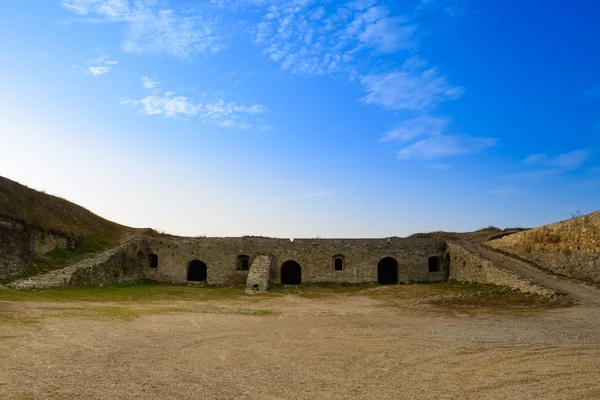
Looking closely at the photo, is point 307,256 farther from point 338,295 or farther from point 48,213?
point 48,213

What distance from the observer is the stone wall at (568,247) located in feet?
52.7

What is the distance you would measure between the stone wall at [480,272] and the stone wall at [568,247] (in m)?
2.27

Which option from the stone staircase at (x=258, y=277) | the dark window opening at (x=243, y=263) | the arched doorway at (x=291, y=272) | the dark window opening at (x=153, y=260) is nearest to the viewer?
the stone staircase at (x=258, y=277)

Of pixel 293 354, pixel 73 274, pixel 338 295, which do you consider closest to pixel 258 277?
pixel 338 295

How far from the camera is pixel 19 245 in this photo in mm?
18781

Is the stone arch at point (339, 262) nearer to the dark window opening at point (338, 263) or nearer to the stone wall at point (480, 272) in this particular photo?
the dark window opening at point (338, 263)

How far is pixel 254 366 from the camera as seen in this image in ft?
20.4

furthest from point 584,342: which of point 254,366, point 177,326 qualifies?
point 177,326

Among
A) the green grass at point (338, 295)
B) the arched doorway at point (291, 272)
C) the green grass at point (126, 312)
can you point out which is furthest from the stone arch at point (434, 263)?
the green grass at point (126, 312)

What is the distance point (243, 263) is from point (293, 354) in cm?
1993

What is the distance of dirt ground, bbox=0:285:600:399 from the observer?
16.5 feet

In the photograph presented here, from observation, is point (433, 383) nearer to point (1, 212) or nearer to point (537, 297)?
point (537, 297)

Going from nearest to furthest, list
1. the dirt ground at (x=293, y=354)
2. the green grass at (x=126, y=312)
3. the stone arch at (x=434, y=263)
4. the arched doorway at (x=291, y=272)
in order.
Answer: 1. the dirt ground at (x=293, y=354)
2. the green grass at (x=126, y=312)
3. the stone arch at (x=434, y=263)
4. the arched doorway at (x=291, y=272)

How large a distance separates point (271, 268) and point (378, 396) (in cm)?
2108
